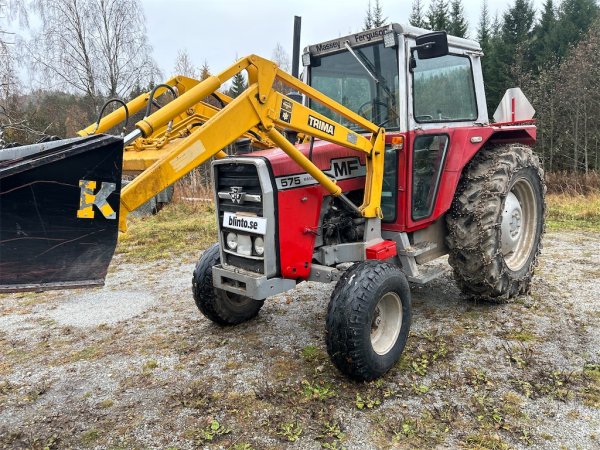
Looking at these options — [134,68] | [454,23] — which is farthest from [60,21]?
[454,23]

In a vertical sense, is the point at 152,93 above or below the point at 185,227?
above

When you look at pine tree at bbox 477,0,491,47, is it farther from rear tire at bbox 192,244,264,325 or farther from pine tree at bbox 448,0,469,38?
rear tire at bbox 192,244,264,325

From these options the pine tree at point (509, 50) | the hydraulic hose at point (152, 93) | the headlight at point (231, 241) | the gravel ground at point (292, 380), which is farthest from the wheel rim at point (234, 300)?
the pine tree at point (509, 50)

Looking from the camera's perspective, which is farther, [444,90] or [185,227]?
[185,227]

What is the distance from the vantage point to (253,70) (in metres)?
2.87

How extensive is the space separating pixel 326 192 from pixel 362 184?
0.46m

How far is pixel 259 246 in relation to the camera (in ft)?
11.1

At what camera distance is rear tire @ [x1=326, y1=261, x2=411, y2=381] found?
2973mm

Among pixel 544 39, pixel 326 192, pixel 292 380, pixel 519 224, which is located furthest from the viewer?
pixel 544 39

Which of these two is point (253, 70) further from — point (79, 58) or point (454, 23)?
point (454, 23)

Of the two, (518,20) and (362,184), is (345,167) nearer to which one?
(362,184)

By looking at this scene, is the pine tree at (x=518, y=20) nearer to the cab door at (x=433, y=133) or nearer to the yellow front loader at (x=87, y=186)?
the cab door at (x=433, y=133)

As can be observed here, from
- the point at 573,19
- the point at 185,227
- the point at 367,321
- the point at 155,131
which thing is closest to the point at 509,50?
the point at 573,19

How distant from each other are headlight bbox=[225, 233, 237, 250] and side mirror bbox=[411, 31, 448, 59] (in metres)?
2.01
